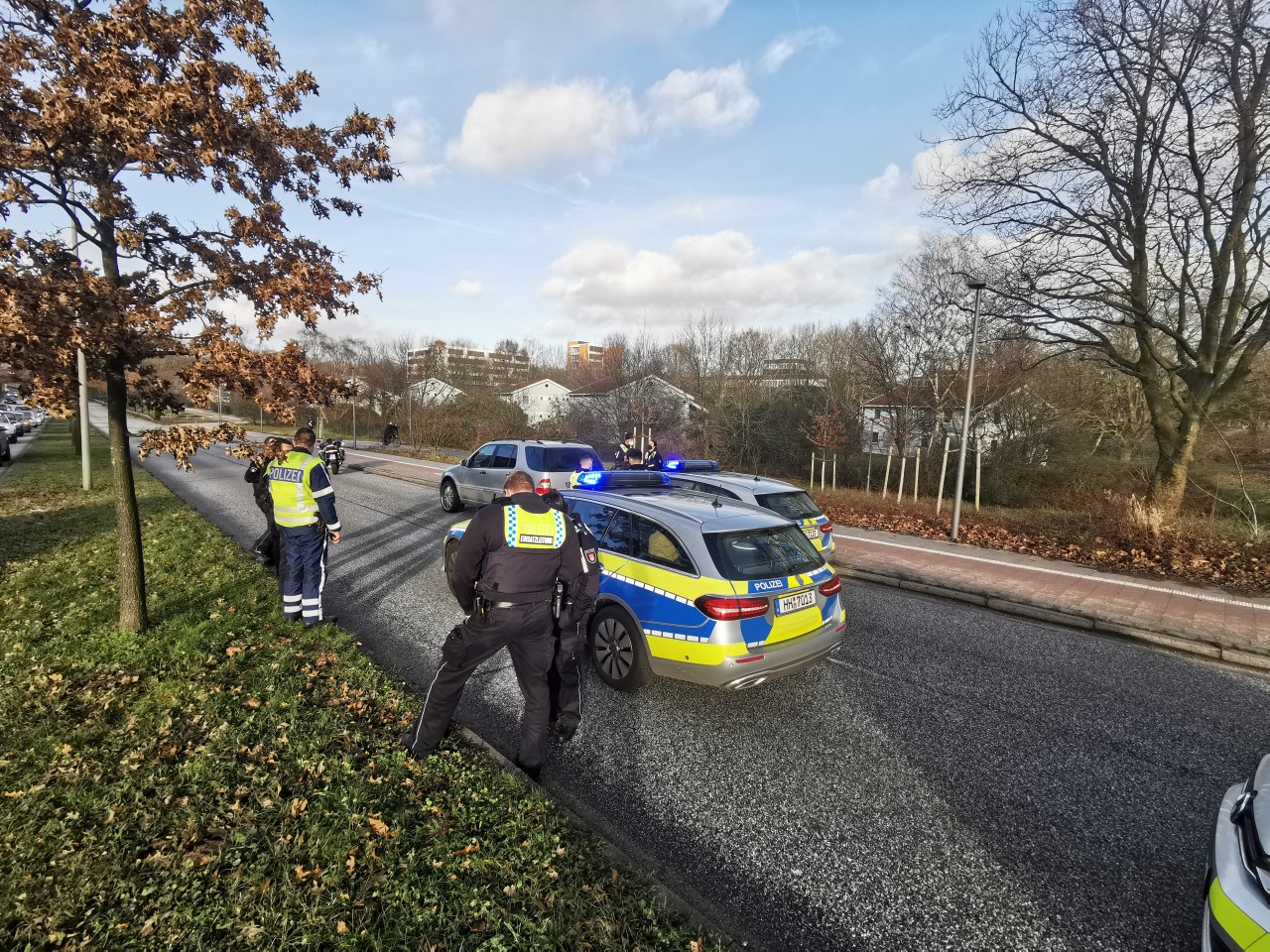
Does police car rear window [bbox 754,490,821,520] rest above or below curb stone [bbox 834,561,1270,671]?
above

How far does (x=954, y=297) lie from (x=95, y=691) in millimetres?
19742

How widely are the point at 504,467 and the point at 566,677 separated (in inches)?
321

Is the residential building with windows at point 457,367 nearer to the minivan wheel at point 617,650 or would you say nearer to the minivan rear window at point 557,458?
the minivan rear window at point 557,458

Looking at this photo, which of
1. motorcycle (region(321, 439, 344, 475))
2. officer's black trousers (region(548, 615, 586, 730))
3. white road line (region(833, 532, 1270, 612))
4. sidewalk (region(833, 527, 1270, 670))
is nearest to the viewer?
officer's black trousers (region(548, 615, 586, 730))

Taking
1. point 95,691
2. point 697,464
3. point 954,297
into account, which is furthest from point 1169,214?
point 95,691

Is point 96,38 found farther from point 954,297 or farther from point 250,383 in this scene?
point 954,297

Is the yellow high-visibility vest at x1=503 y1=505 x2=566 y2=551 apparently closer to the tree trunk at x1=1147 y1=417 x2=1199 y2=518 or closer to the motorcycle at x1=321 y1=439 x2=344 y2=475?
the tree trunk at x1=1147 y1=417 x2=1199 y2=518

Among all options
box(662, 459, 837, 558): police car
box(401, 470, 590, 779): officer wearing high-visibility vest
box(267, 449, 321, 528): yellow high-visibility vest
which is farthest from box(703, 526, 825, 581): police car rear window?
box(267, 449, 321, 528): yellow high-visibility vest

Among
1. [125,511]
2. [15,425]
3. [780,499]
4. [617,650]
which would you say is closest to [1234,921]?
[617,650]

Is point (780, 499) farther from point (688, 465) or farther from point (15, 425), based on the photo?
point (15, 425)

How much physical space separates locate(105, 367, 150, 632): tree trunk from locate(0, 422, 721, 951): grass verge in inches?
9.3

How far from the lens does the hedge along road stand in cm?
254

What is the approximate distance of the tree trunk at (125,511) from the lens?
423 cm

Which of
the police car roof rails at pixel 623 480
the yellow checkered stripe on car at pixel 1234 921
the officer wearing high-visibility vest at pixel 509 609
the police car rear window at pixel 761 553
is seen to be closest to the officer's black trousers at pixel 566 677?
the officer wearing high-visibility vest at pixel 509 609
